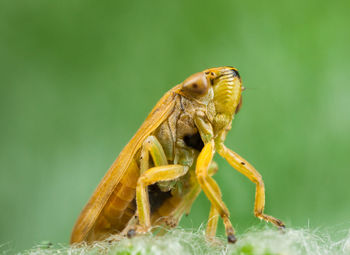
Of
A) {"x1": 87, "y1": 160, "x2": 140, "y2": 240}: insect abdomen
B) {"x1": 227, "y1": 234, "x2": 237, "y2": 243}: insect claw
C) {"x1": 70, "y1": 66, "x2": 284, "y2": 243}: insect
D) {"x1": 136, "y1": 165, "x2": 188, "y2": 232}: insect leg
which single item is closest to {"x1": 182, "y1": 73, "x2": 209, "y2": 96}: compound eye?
{"x1": 70, "y1": 66, "x2": 284, "y2": 243}: insect

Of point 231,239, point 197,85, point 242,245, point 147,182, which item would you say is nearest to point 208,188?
point 147,182

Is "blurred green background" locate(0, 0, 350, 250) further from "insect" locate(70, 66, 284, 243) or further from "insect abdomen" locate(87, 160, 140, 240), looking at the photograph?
"insect abdomen" locate(87, 160, 140, 240)

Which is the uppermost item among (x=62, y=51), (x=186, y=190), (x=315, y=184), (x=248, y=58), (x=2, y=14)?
(x=2, y=14)

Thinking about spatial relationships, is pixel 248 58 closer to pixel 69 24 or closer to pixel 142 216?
pixel 69 24

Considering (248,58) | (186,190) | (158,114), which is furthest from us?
(248,58)

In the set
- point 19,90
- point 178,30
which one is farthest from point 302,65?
point 19,90

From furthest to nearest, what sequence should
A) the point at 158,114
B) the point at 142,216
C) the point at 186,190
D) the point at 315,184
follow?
the point at 315,184
the point at 186,190
the point at 158,114
the point at 142,216

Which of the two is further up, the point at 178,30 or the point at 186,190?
the point at 178,30
